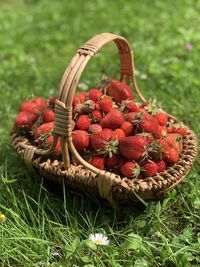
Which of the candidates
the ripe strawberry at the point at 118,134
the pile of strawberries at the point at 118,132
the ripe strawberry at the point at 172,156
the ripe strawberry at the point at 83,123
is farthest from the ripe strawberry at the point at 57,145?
the ripe strawberry at the point at 172,156

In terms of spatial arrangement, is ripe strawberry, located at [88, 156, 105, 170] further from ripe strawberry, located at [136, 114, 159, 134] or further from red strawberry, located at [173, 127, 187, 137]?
red strawberry, located at [173, 127, 187, 137]

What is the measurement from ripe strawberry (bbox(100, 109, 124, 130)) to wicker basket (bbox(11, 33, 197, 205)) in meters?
0.19

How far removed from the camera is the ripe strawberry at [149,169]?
180 cm

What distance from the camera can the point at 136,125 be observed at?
6.31 feet

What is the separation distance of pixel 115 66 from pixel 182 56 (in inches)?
19.5

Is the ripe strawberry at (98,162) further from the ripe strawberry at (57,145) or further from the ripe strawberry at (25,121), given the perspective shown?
the ripe strawberry at (25,121)

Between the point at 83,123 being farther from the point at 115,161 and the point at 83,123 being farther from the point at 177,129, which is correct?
the point at 177,129

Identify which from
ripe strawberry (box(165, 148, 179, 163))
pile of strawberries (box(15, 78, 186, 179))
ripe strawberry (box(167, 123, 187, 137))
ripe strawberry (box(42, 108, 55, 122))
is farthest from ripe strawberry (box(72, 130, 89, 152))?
ripe strawberry (box(167, 123, 187, 137))

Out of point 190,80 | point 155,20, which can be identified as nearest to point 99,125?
point 190,80

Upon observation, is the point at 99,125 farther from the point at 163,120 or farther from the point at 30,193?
the point at 30,193

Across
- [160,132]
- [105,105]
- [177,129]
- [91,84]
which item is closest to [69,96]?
[105,105]

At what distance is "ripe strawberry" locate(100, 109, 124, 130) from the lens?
1.91 m

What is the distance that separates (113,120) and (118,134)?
0.07 meters

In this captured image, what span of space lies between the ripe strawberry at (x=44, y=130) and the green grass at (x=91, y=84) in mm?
215
